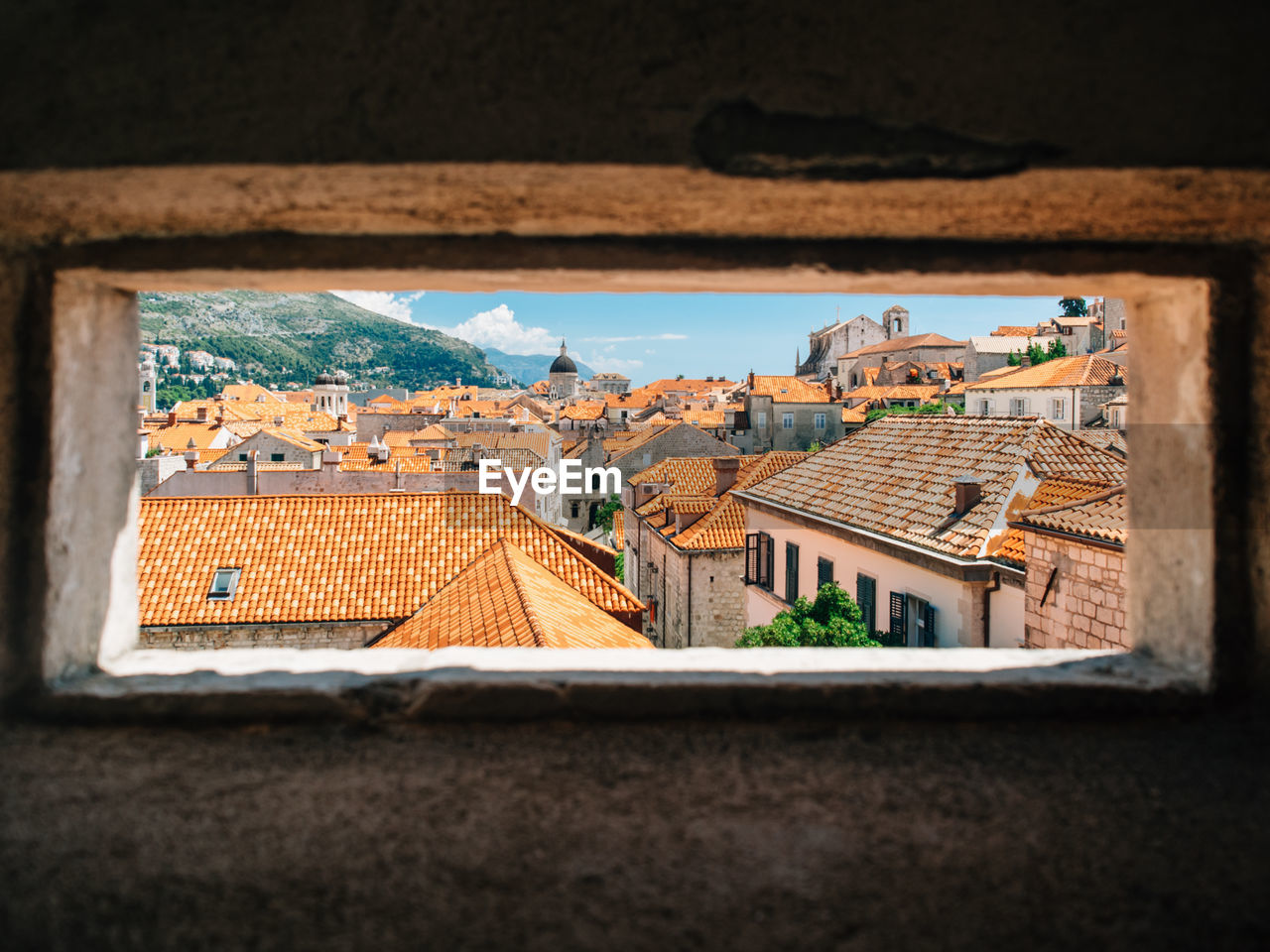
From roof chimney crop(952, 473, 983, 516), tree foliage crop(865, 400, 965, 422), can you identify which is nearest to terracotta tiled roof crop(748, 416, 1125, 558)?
roof chimney crop(952, 473, 983, 516)

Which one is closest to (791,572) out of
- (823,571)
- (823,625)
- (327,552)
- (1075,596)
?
(823,571)

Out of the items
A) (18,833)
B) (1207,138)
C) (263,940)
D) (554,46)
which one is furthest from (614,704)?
(1207,138)

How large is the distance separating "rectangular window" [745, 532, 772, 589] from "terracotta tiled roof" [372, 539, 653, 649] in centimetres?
561

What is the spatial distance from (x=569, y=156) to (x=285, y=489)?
79.2 ft

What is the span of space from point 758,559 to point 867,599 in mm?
4321

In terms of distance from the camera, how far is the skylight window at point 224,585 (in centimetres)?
1320

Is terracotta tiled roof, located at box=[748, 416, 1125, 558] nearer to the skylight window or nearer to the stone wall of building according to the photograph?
the stone wall of building

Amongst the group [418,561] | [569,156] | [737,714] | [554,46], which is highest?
[554,46]

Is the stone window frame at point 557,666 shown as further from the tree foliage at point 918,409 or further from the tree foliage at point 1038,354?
the tree foliage at point 1038,354

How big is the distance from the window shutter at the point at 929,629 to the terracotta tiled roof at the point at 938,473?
90cm

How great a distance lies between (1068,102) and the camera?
1.60 m

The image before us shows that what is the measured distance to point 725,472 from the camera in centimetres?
2358

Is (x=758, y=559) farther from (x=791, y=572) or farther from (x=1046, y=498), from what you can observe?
(x=1046, y=498)

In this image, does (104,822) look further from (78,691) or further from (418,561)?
(418,561)
